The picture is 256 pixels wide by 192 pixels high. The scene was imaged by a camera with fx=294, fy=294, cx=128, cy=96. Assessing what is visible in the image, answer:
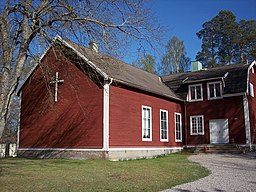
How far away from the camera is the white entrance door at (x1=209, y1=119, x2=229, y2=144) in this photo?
2215 centimetres

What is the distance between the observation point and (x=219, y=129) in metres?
22.5

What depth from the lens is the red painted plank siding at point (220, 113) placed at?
2144 cm

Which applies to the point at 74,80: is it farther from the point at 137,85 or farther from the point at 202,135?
the point at 202,135

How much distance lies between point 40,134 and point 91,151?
4226 millimetres

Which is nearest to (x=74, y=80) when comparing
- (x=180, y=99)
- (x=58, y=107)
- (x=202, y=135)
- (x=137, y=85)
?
(x=58, y=107)

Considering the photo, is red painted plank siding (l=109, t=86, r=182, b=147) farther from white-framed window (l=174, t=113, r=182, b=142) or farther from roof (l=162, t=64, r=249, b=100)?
roof (l=162, t=64, r=249, b=100)

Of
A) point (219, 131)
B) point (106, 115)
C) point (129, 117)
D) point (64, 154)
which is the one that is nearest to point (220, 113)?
point (219, 131)

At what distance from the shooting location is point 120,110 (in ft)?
54.2

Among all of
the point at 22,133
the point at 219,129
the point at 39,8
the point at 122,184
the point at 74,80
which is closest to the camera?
the point at 122,184

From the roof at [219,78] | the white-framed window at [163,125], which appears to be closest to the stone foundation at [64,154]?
the white-framed window at [163,125]

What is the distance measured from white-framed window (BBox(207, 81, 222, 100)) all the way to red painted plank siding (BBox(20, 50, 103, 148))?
1082 cm

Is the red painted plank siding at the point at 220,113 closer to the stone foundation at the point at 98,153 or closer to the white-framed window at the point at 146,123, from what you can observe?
the stone foundation at the point at 98,153

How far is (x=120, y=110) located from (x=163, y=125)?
16.9 ft

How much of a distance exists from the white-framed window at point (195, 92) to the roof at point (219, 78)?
1.24 feet
